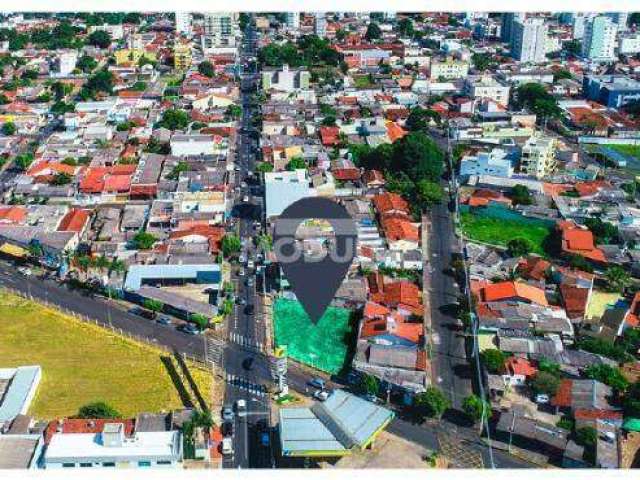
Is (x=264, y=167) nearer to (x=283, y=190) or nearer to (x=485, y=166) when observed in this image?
(x=283, y=190)

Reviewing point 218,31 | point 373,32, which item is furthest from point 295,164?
point 373,32

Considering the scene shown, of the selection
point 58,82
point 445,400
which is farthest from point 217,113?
point 445,400

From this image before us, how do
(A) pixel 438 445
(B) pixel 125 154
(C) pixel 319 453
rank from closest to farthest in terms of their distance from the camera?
(C) pixel 319 453 → (A) pixel 438 445 → (B) pixel 125 154

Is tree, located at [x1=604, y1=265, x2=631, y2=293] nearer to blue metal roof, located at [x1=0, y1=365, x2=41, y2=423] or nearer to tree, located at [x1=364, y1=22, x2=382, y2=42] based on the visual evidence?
blue metal roof, located at [x1=0, y1=365, x2=41, y2=423]

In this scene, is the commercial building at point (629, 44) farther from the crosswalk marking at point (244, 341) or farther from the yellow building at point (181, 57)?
the crosswalk marking at point (244, 341)

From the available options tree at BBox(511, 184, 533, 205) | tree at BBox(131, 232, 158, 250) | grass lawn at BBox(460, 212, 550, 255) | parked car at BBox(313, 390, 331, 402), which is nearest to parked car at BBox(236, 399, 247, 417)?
parked car at BBox(313, 390, 331, 402)

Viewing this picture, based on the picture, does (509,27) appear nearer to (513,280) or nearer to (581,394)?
(513,280)

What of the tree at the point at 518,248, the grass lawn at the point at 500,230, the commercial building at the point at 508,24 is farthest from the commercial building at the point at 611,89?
the tree at the point at 518,248

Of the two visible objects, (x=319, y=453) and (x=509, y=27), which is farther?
(x=509, y=27)
